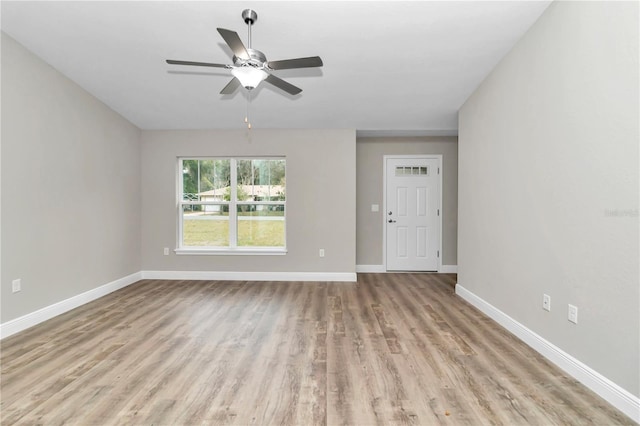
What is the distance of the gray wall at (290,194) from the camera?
16.5ft

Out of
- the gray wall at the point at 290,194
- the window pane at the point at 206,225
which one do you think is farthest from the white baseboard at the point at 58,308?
the window pane at the point at 206,225

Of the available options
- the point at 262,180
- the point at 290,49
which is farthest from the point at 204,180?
the point at 290,49

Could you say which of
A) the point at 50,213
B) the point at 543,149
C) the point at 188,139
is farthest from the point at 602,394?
the point at 188,139

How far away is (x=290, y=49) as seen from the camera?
3139mm

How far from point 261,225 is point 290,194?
73 cm

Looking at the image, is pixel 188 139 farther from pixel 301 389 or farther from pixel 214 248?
pixel 301 389

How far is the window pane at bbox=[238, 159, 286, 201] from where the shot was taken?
5207 millimetres

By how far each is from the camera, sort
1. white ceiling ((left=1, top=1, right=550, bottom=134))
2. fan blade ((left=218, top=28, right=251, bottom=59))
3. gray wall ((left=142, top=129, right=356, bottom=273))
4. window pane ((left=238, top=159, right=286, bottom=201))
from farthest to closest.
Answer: window pane ((left=238, top=159, right=286, bottom=201)), gray wall ((left=142, top=129, right=356, bottom=273)), white ceiling ((left=1, top=1, right=550, bottom=134)), fan blade ((left=218, top=28, right=251, bottom=59))

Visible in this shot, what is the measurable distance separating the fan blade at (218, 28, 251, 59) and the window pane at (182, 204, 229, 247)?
132 inches

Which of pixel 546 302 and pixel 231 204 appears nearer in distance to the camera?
pixel 546 302

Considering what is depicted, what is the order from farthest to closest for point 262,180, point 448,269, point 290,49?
point 448,269
point 262,180
point 290,49

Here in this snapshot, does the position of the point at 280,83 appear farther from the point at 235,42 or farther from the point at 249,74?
the point at 235,42

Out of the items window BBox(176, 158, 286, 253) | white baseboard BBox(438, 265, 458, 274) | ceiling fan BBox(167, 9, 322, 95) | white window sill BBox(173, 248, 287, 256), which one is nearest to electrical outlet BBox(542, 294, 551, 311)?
ceiling fan BBox(167, 9, 322, 95)

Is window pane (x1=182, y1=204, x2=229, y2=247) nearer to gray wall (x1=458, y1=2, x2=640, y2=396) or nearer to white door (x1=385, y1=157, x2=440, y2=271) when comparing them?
white door (x1=385, y1=157, x2=440, y2=271)
